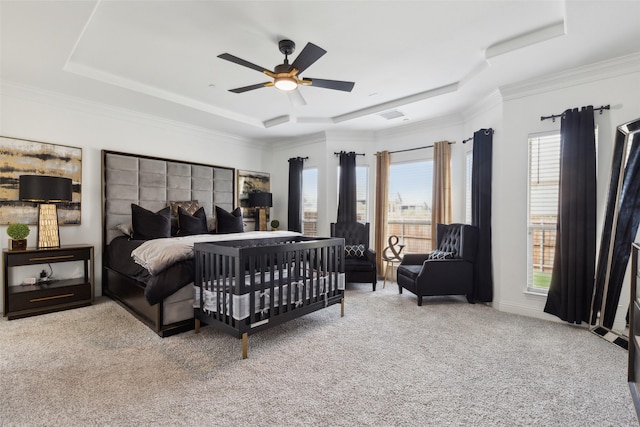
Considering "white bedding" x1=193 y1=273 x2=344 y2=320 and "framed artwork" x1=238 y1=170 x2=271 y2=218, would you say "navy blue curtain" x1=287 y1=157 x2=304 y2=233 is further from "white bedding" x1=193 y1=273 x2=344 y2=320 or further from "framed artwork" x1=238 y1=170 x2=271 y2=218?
"white bedding" x1=193 y1=273 x2=344 y2=320

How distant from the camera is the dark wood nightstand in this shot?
327 centimetres

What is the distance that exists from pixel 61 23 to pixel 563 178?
15.9ft

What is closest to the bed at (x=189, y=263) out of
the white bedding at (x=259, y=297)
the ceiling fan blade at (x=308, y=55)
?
the white bedding at (x=259, y=297)

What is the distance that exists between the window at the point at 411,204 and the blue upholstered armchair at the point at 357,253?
67cm

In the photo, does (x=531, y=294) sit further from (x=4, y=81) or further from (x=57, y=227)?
(x=4, y=81)

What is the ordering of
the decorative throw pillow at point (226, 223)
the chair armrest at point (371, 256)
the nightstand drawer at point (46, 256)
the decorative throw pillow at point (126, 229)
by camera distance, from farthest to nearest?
the decorative throw pillow at point (226, 223), the chair armrest at point (371, 256), the decorative throw pillow at point (126, 229), the nightstand drawer at point (46, 256)

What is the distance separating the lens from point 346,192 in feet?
18.5

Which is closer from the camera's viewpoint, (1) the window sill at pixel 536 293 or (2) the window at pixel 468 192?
(1) the window sill at pixel 536 293

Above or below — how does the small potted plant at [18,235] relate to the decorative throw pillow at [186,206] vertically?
below

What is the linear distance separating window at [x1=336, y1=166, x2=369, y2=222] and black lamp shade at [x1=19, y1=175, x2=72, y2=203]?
4.04 meters

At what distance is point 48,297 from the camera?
3484 mm

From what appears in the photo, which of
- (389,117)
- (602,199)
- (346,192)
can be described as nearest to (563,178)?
(602,199)

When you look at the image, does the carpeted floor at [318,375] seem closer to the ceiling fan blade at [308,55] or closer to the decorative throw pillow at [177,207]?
the decorative throw pillow at [177,207]

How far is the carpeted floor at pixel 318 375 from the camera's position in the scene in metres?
1.80
